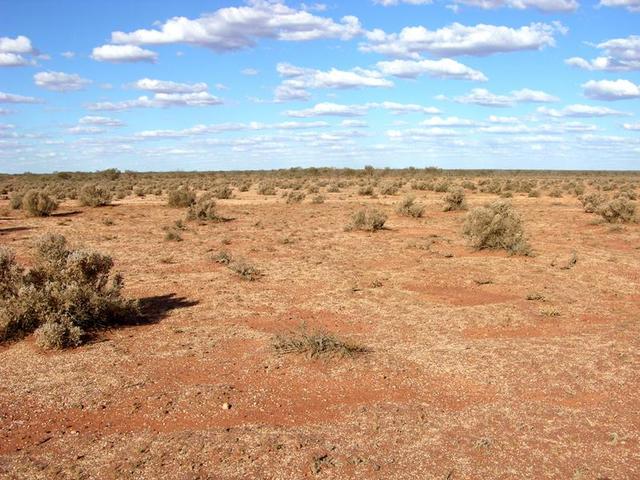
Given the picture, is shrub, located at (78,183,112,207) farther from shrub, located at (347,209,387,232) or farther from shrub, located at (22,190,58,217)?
shrub, located at (347,209,387,232)

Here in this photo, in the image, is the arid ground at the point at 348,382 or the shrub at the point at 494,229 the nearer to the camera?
the arid ground at the point at 348,382

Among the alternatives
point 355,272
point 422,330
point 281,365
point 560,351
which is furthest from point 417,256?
point 281,365

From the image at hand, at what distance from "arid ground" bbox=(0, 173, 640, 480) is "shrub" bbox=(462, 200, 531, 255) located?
2575mm

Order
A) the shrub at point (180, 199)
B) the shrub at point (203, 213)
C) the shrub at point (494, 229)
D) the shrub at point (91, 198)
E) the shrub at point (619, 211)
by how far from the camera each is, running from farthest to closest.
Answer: the shrub at point (180, 199) → the shrub at point (91, 198) → the shrub at point (203, 213) → the shrub at point (619, 211) → the shrub at point (494, 229)

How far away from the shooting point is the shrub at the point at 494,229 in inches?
721

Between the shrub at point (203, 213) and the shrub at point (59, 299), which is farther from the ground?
the shrub at point (203, 213)

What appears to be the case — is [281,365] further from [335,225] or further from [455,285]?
[335,225]

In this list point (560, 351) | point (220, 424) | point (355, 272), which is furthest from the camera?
point (355, 272)

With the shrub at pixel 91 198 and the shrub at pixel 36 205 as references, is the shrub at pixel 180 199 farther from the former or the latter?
the shrub at pixel 36 205

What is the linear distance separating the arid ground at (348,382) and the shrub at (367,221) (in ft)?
24.3

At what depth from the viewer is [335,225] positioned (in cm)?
2580

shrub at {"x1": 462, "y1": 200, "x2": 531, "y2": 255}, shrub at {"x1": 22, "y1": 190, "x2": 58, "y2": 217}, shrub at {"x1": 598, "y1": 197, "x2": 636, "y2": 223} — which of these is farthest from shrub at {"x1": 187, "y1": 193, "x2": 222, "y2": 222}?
shrub at {"x1": 598, "y1": 197, "x2": 636, "y2": 223}

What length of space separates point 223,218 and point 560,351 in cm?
2067

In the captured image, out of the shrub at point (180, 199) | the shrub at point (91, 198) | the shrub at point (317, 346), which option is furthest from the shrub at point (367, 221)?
the shrub at point (91, 198)
